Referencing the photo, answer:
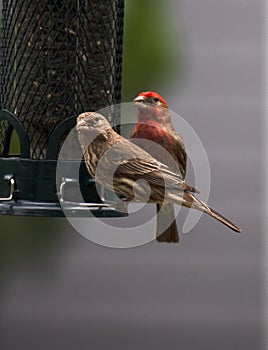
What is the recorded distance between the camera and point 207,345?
8.93 m

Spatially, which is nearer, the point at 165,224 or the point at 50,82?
the point at 165,224

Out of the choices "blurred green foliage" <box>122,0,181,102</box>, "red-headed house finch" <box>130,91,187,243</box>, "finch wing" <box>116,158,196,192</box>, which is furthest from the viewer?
"blurred green foliage" <box>122,0,181,102</box>

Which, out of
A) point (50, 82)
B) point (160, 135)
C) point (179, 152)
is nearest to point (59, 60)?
point (50, 82)

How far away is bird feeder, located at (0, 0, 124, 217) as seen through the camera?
4402mm

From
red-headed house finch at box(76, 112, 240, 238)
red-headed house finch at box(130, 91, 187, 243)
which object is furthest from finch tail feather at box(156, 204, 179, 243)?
red-headed house finch at box(76, 112, 240, 238)

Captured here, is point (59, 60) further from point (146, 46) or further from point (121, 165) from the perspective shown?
point (146, 46)

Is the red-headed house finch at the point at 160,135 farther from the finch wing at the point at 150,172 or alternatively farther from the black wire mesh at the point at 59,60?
the black wire mesh at the point at 59,60

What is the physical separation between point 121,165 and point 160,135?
31 cm

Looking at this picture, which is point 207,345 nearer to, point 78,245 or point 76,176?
point 78,245

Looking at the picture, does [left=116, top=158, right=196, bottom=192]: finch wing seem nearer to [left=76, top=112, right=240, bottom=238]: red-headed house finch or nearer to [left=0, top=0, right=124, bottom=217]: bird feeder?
[left=76, top=112, right=240, bottom=238]: red-headed house finch

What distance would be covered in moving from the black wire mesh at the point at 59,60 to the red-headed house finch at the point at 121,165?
333 mm

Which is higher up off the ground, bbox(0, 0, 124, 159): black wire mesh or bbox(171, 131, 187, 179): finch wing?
bbox(0, 0, 124, 159): black wire mesh

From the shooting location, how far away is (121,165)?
13.8 ft

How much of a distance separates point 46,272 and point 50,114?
401 cm
